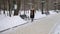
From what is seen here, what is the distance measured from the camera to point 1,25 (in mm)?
17359

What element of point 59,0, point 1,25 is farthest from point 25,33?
point 59,0

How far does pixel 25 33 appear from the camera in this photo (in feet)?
46.2

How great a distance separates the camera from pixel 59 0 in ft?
397

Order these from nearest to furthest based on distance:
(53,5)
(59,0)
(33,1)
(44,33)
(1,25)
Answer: (44,33) < (1,25) < (33,1) < (53,5) < (59,0)

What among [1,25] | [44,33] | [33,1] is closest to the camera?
[44,33]

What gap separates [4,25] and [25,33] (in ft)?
13.8

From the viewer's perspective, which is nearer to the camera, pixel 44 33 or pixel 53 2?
pixel 44 33

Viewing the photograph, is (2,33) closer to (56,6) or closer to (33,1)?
(33,1)

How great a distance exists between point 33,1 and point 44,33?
36.6 meters

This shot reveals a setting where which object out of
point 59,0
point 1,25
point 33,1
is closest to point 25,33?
point 1,25

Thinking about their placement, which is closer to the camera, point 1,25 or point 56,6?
point 1,25

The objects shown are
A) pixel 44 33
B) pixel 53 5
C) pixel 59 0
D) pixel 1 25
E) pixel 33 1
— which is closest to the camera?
pixel 44 33

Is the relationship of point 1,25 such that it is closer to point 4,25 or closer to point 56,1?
point 4,25

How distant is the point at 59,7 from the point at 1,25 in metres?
102
